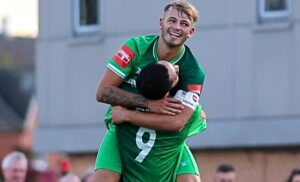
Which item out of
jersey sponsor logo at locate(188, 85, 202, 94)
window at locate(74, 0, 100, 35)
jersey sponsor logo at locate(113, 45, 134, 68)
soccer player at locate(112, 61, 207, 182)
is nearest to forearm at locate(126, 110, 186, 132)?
soccer player at locate(112, 61, 207, 182)

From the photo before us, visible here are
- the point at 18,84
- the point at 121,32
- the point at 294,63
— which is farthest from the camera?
the point at 18,84

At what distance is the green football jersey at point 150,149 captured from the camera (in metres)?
10.2

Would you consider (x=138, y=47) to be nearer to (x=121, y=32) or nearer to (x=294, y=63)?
(x=294, y=63)

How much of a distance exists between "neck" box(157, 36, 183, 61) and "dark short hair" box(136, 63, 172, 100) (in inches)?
13.0

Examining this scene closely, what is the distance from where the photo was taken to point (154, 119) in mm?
10008

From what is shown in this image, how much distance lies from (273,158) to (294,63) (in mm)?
1424

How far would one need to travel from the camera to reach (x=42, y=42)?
2062 centimetres

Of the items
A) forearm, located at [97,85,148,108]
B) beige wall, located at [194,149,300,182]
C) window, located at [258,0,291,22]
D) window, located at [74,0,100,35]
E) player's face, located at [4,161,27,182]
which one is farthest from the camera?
window, located at [74,0,100,35]

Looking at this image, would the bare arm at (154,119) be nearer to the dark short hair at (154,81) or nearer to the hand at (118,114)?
the hand at (118,114)

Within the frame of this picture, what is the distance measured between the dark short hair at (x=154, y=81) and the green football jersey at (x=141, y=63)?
209mm

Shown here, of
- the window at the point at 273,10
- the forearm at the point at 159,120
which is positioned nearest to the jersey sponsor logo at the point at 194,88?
the forearm at the point at 159,120

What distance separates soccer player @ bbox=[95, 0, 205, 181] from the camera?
991cm

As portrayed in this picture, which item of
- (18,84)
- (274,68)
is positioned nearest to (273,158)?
(274,68)

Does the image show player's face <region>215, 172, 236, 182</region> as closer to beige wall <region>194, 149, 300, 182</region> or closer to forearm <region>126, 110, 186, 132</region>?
beige wall <region>194, 149, 300, 182</region>
